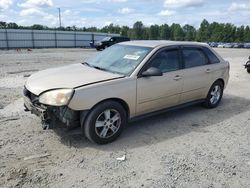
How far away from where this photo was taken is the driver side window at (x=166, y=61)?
15.8 ft

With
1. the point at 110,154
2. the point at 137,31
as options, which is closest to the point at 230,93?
the point at 110,154

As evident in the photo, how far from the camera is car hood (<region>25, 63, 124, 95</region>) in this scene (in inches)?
158

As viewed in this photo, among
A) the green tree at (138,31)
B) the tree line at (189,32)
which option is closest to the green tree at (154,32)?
the tree line at (189,32)

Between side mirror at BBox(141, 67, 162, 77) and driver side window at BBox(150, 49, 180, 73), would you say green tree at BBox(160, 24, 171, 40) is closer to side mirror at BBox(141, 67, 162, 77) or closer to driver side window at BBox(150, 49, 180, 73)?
driver side window at BBox(150, 49, 180, 73)

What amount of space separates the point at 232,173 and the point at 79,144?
2313 mm

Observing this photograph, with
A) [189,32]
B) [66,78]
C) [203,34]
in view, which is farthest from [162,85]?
[189,32]

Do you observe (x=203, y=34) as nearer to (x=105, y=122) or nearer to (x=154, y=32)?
(x=154, y=32)

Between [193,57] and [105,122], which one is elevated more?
[193,57]

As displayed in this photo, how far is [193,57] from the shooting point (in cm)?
568

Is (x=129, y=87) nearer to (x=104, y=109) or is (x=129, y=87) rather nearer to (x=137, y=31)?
(x=104, y=109)

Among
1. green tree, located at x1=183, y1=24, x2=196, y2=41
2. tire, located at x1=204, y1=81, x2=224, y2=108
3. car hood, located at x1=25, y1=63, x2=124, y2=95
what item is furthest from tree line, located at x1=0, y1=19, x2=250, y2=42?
car hood, located at x1=25, y1=63, x2=124, y2=95

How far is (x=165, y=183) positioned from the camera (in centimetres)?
323

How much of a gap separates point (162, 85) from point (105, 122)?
4.46 ft

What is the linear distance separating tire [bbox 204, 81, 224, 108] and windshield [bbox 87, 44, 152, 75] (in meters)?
2.26
